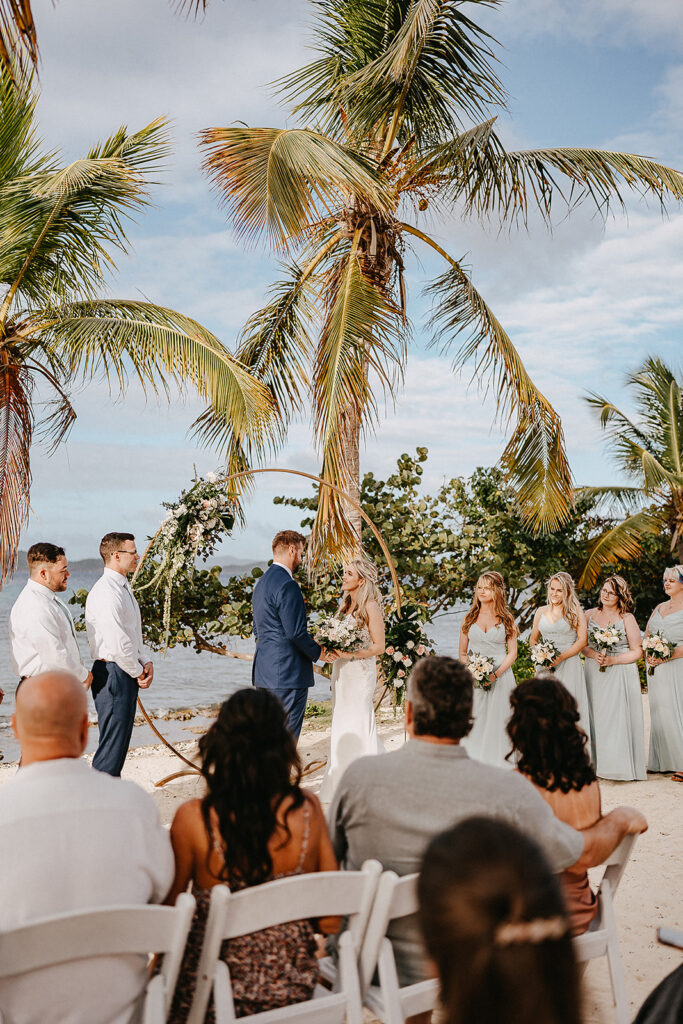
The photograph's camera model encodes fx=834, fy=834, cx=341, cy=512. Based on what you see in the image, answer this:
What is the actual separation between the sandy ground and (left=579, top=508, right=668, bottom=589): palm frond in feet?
17.2

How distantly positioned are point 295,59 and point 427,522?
6197 mm

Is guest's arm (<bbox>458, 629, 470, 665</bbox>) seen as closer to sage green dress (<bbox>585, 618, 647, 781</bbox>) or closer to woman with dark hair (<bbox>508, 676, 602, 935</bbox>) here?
sage green dress (<bbox>585, 618, 647, 781</bbox>)

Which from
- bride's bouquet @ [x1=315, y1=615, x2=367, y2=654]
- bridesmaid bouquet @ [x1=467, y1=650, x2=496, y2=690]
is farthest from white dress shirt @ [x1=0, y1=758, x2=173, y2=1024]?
bridesmaid bouquet @ [x1=467, y1=650, x2=496, y2=690]

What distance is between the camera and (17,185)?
8008mm

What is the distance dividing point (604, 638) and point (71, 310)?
6105mm

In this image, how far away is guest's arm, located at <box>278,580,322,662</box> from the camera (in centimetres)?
676

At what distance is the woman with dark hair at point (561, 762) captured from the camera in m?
3.25

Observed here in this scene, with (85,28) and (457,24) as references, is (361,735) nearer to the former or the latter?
(85,28)

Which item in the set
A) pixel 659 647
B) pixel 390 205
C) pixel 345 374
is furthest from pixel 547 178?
pixel 659 647

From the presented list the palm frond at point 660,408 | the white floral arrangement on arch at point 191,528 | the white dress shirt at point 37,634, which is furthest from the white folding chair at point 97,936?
the palm frond at point 660,408

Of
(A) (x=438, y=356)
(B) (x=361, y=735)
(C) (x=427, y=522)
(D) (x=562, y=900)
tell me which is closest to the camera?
(D) (x=562, y=900)

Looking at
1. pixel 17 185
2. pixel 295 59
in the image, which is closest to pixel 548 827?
pixel 17 185

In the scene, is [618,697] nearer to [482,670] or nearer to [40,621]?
[482,670]

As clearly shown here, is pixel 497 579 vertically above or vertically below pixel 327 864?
above
